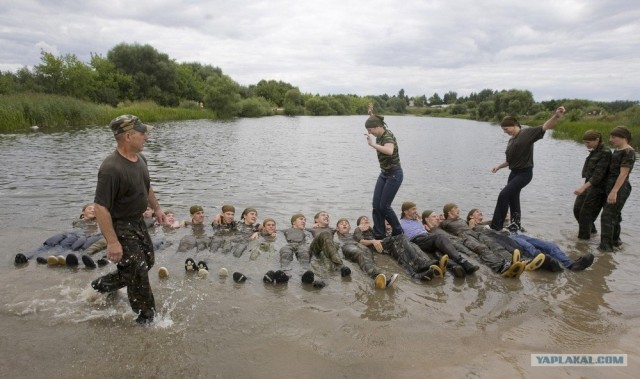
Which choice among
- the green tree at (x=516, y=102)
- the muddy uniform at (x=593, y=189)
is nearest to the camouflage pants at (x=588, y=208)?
the muddy uniform at (x=593, y=189)

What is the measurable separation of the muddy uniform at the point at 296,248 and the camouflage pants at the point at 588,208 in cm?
655

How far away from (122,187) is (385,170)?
5.31 m

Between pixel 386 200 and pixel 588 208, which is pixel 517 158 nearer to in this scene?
pixel 588 208

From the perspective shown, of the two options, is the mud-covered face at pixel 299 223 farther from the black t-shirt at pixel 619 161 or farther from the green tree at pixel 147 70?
the green tree at pixel 147 70

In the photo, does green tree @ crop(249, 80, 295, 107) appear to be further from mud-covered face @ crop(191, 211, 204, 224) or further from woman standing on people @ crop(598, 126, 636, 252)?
woman standing on people @ crop(598, 126, 636, 252)

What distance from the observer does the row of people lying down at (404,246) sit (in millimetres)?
7480

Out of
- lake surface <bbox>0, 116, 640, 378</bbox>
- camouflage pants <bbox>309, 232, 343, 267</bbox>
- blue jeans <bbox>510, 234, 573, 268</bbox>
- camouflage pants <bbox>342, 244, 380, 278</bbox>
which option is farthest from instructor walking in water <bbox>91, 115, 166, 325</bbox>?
blue jeans <bbox>510, 234, 573, 268</bbox>

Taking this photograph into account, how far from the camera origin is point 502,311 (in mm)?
6078

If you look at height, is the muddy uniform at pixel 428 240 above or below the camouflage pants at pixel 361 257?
above

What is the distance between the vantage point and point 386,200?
28.3 feet

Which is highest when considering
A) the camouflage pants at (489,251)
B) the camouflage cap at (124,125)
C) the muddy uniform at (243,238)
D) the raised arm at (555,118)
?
the raised arm at (555,118)

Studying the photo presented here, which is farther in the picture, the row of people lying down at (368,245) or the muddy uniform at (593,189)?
the muddy uniform at (593,189)

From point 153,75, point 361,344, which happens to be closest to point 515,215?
point 361,344

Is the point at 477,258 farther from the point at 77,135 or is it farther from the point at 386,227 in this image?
the point at 77,135
